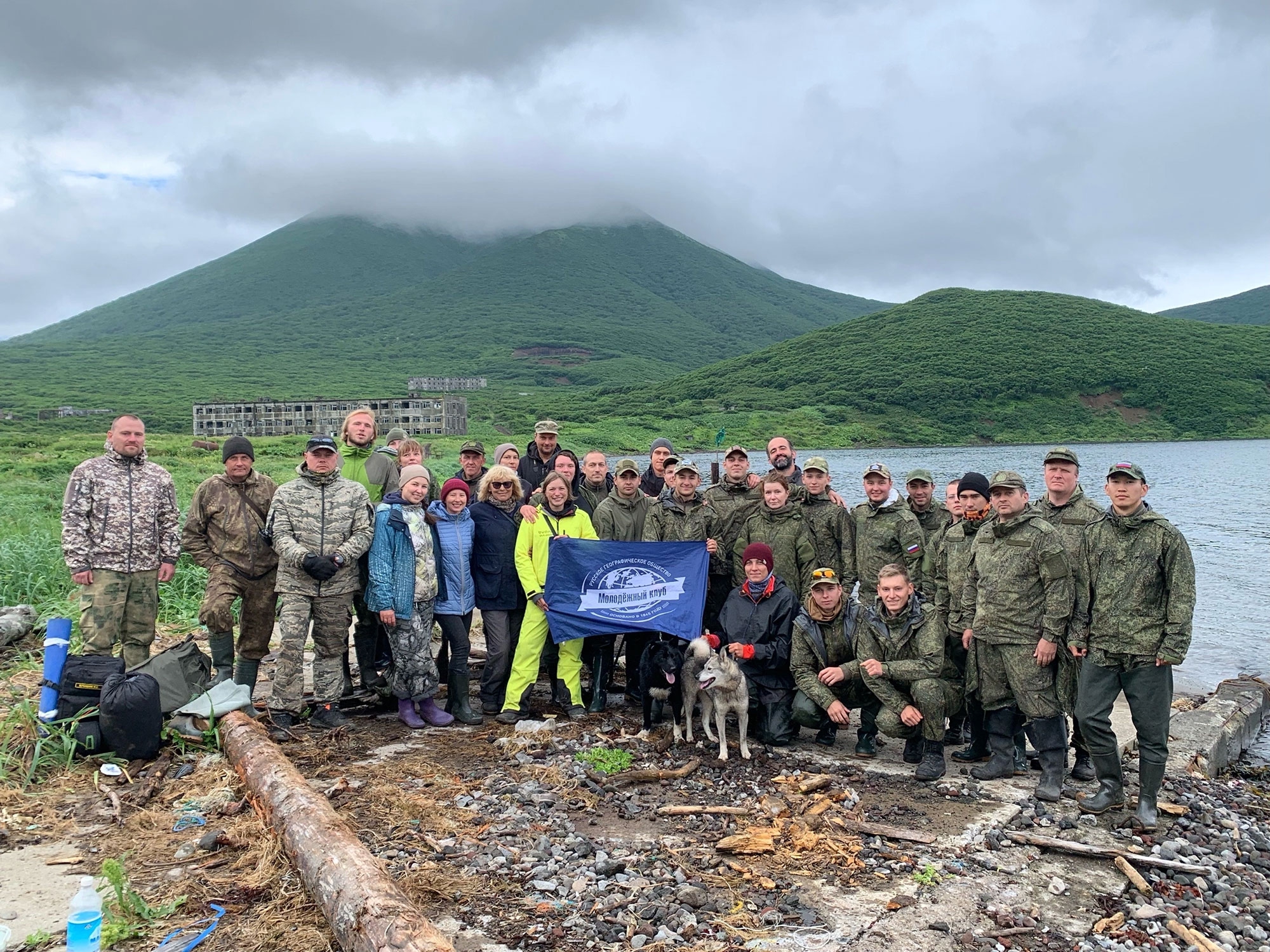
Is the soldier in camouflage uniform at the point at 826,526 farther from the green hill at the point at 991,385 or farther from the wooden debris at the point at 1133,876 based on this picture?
the green hill at the point at 991,385

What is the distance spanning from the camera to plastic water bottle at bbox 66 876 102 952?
4336 millimetres

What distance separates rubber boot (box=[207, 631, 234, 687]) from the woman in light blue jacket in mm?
2285

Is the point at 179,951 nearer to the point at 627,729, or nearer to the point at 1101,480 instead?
the point at 627,729

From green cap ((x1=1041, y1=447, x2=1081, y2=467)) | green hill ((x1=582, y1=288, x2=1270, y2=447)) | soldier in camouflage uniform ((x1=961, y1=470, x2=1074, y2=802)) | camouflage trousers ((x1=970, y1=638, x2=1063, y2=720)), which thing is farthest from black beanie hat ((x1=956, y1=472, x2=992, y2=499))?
green hill ((x1=582, y1=288, x2=1270, y2=447))

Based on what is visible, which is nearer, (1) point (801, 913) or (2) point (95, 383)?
(1) point (801, 913)

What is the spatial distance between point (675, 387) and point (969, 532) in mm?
112506

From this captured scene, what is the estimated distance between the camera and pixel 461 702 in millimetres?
8680

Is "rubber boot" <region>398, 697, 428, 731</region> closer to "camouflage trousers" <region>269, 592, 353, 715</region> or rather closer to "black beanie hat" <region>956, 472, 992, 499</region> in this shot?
"camouflage trousers" <region>269, 592, 353, 715</region>

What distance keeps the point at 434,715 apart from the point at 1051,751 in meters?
5.72

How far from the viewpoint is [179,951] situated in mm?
4504

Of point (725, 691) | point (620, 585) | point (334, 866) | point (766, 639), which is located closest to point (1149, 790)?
point (766, 639)

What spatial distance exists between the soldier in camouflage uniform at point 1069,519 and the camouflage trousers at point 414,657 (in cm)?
577

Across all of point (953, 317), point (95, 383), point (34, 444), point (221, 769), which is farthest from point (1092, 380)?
point (95, 383)

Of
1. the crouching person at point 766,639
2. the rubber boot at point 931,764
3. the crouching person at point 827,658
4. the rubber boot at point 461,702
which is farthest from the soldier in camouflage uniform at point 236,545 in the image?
the rubber boot at point 931,764
